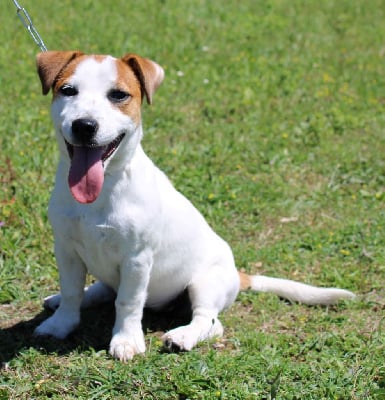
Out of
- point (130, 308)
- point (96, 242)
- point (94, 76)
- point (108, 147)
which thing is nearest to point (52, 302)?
point (130, 308)

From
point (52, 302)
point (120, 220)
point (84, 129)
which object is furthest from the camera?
point (52, 302)

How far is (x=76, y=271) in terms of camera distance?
15.2 ft

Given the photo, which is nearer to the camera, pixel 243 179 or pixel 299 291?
pixel 299 291

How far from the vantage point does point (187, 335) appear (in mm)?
4562

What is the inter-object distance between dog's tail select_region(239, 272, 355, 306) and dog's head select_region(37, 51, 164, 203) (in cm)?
162

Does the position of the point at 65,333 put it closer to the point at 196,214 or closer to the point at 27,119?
the point at 196,214

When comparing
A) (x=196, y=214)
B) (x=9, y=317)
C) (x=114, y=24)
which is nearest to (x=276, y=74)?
(x=114, y=24)

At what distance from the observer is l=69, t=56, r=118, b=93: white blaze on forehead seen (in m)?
4.08

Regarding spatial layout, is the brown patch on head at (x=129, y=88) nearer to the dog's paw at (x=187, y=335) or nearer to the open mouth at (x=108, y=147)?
the open mouth at (x=108, y=147)

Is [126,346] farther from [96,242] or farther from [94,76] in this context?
[94,76]

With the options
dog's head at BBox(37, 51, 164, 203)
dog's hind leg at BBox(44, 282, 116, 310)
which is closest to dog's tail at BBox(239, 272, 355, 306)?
dog's hind leg at BBox(44, 282, 116, 310)

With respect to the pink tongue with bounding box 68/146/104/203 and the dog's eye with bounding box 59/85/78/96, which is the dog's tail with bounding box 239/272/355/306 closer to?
the pink tongue with bounding box 68/146/104/203

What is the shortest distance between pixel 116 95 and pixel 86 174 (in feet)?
1.45

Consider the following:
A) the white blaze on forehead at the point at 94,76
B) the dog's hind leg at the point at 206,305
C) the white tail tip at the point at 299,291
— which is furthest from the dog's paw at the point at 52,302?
the white blaze on forehead at the point at 94,76
